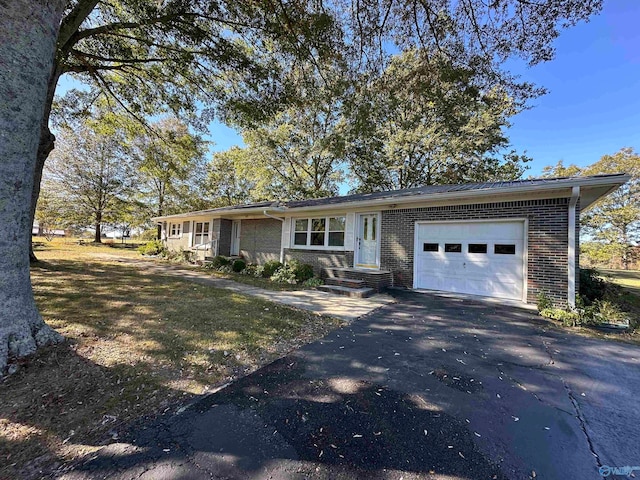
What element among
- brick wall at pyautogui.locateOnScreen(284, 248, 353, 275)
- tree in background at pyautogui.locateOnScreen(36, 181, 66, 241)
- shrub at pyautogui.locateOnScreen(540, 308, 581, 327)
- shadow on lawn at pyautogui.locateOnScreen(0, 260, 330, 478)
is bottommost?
shadow on lawn at pyautogui.locateOnScreen(0, 260, 330, 478)

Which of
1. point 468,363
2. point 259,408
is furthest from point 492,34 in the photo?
point 259,408

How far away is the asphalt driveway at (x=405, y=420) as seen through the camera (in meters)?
1.84

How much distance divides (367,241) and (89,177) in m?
27.0

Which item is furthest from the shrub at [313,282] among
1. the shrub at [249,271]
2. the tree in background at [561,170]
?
the tree in background at [561,170]

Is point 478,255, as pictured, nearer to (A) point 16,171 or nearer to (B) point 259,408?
(B) point 259,408

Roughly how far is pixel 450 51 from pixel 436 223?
432 centimetres

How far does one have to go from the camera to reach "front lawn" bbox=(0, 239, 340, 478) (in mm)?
2043

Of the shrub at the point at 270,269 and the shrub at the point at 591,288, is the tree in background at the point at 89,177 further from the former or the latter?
the shrub at the point at 591,288

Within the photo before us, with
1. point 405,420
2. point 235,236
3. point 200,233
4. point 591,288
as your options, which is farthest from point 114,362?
point 200,233

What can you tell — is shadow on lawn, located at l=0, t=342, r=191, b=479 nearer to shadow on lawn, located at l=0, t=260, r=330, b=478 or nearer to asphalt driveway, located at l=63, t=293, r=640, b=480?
shadow on lawn, located at l=0, t=260, r=330, b=478

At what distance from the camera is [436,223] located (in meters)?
8.05

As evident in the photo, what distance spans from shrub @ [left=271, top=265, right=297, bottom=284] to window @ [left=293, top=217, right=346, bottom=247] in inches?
58.2

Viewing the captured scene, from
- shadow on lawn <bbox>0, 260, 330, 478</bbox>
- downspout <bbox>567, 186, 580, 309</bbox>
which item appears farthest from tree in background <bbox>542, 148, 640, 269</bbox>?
shadow on lawn <bbox>0, 260, 330, 478</bbox>

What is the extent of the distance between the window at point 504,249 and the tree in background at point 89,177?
90.1 feet
